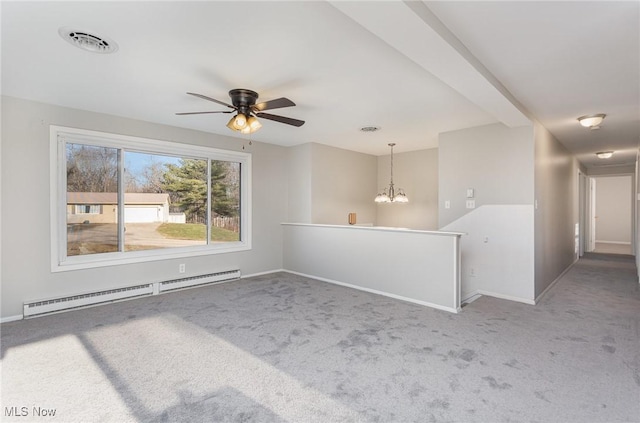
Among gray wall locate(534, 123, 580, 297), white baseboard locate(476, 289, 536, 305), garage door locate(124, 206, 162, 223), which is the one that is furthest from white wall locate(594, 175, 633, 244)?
garage door locate(124, 206, 162, 223)

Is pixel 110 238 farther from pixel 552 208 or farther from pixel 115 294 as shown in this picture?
pixel 552 208

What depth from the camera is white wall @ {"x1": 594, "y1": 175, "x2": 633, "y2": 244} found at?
967 centimetres

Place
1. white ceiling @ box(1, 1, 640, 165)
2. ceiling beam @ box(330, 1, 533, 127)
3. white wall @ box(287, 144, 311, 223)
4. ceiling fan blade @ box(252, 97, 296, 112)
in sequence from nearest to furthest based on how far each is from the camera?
ceiling beam @ box(330, 1, 533, 127), white ceiling @ box(1, 1, 640, 165), ceiling fan blade @ box(252, 97, 296, 112), white wall @ box(287, 144, 311, 223)

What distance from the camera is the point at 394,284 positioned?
4230mm

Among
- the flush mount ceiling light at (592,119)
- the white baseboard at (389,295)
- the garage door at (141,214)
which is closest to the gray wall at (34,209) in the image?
the garage door at (141,214)

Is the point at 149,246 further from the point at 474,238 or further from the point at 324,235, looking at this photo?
the point at 474,238

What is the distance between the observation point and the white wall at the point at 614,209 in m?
9.67

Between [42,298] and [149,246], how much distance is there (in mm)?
1278

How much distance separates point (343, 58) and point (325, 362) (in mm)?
2425

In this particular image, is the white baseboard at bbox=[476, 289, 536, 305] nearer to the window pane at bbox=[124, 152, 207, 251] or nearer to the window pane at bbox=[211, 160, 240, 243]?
the window pane at bbox=[211, 160, 240, 243]

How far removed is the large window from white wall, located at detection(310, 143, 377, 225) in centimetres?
124

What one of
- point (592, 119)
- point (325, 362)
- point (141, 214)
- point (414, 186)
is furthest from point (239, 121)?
point (414, 186)

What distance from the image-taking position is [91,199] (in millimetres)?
3967

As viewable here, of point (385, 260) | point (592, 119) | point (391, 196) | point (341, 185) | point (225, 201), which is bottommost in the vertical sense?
point (385, 260)
